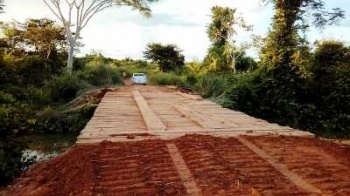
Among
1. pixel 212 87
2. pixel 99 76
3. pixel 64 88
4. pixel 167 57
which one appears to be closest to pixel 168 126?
pixel 212 87

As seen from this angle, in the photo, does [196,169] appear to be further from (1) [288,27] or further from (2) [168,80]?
(2) [168,80]

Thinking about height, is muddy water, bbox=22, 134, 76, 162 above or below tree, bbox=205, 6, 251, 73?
below

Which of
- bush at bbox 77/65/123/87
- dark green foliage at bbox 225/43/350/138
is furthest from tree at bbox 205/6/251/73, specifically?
dark green foliage at bbox 225/43/350/138

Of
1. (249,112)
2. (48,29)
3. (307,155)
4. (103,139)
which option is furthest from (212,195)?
(48,29)

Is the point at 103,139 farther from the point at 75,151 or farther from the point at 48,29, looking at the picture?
the point at 48,29

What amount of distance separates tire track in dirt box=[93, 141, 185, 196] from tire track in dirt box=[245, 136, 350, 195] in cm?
120

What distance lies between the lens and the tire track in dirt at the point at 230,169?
3777 mm

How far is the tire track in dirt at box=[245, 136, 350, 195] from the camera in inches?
155

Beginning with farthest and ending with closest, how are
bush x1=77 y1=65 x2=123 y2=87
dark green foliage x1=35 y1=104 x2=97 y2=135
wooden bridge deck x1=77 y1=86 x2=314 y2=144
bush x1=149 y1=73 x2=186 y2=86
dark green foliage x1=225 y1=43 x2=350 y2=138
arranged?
bush x1=149 y1=73 x2=186 y2=86, bush x1=77 y1=65 x2=123 y2=87, dark green foliage x1=225 y1=43 x2=350 y2=138, dark green foliage x1=35 y1=104 x2=97 y2=135, wooden bridge deck x1=77 y1=86 x2=314 y2=144

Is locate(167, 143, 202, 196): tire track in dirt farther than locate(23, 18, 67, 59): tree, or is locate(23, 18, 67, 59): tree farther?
locate(23, 18, 67, 59): tree

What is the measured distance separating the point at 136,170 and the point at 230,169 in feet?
3.04

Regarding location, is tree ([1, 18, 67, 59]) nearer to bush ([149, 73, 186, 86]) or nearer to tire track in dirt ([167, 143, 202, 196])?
bush ([149, 73, 186, 86])

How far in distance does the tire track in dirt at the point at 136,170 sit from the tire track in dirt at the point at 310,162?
1.20 metres

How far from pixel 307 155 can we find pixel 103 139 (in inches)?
98.7
